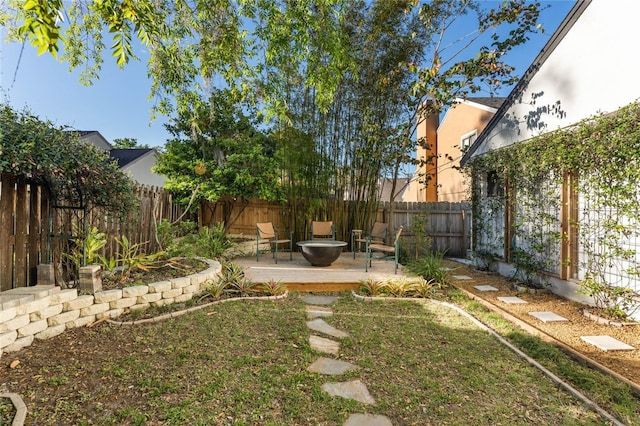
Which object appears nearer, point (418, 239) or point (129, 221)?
point (129, 221)

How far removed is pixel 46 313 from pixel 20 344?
274mm

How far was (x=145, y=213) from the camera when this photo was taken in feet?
16.6

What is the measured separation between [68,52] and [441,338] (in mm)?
5744

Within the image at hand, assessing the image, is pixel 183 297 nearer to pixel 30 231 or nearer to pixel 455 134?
pixel 30 231

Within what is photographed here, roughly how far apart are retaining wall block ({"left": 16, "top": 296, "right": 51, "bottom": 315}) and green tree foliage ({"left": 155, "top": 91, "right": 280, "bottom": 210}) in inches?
194

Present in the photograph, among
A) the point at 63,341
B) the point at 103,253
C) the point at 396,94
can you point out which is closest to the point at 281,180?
the point at 396,94

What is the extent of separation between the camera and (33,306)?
2500 millimetres

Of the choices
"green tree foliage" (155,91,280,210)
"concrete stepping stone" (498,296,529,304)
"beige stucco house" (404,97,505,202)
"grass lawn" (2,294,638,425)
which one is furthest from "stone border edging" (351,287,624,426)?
"beige stucco house" (404,97,505,202)

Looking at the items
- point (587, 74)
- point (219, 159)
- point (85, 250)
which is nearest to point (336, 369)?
point (85, 250)

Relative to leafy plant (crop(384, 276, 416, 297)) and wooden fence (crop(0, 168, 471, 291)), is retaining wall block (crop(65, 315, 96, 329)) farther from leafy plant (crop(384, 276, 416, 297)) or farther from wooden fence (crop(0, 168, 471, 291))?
leafy plant (crop(384, 276, 416, 297))

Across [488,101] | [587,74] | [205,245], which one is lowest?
[205,245]

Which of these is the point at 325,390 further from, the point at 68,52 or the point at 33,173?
the point at 68,52

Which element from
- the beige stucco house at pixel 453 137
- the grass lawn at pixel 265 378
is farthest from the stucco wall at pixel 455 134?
the grass lawn at pixel 265 378

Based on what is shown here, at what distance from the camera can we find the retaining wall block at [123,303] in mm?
3082
